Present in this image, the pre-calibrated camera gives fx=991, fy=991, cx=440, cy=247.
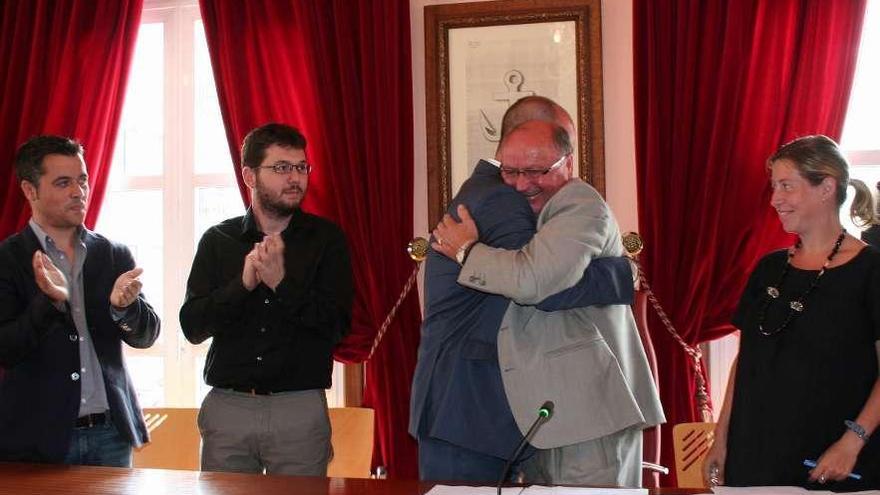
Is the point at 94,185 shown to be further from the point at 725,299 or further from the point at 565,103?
A: the point at 725,299

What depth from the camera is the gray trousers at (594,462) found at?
239 centimetres

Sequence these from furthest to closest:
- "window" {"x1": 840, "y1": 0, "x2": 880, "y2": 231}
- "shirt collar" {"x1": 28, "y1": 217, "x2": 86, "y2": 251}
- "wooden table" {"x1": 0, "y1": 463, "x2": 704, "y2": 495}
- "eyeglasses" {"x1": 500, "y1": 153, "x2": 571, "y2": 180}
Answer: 1. "window" {"x1": 840, "y1": 0, "x2": 880, "y2": 231}
2. "shirt collar" {"x1": 28, "y1": 217, "x2": 86, "y2": 251}
3. "eyeglasses" {"x1": 500, "y1": 153, "x2": 571, "y2": 180}
4. "wooden table" {"x1": 0, "y1": 463, "x2": 704, "y2": 495}

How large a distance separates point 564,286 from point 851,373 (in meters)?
0.77

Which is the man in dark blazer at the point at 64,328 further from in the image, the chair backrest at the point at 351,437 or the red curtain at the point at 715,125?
the red curtain at the point at 715,125

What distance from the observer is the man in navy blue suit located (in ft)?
7.97

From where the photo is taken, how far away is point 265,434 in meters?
2.93

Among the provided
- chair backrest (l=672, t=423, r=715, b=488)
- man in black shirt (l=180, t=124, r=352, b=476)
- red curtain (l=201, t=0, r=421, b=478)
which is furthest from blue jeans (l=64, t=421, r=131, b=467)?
chair backrest (l=672, t=423, r=715, b=488)

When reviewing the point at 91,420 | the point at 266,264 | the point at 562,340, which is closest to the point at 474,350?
the point at 562,340

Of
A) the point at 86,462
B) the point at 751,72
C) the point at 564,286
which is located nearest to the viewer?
the point at 564,286

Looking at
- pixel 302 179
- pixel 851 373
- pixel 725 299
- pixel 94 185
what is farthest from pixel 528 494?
pixel 94 185

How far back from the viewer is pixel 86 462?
2.91 metres

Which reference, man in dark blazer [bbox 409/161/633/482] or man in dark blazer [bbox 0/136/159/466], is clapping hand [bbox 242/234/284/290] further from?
man in dark blazer [bbox 409/161/633/482]

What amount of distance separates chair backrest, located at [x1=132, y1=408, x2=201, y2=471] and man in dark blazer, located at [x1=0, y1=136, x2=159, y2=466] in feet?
2.98

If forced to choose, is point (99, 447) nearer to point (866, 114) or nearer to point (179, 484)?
point (179, 484)
